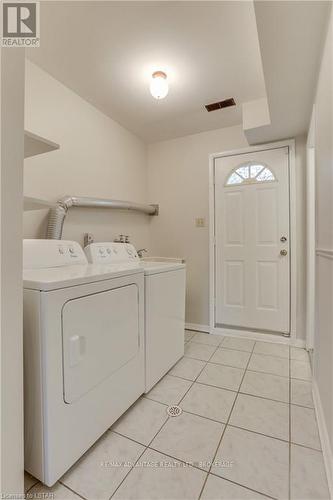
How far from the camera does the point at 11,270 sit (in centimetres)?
84

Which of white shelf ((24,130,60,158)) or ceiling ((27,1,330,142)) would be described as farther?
ceiling ((27,1,330,142))

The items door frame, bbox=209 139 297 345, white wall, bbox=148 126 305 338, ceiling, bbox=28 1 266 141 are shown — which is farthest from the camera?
white wall, bbox=148 126 305 338

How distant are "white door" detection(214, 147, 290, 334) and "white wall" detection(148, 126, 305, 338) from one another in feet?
0.53

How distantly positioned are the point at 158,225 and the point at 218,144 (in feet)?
3.88

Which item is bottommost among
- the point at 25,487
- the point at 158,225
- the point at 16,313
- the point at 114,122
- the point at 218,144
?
the point at 25,487

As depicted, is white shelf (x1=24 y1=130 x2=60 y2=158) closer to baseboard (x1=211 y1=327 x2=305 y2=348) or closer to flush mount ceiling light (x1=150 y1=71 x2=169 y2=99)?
flush mount ceiling light (x1=150 y1=71 x2=169 y2=99)

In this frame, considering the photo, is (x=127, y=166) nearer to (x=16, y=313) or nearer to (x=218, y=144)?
(x=218, y=144)

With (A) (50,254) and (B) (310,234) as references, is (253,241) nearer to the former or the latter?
(B) (310,234)

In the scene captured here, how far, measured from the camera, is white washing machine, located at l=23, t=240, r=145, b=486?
943 mm

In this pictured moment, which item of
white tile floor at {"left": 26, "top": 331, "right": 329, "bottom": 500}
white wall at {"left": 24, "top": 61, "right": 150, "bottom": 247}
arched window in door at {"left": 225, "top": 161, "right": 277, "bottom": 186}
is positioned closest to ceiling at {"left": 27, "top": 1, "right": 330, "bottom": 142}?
white wall at {"left": 24, "top": 61, "right": 150, "bottom": 247}

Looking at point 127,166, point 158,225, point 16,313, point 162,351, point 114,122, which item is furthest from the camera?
point 158,225

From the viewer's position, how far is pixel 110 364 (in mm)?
1255

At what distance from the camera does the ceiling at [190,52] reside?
1.25 meters

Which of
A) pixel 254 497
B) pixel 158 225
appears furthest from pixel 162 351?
pixel 158 225
